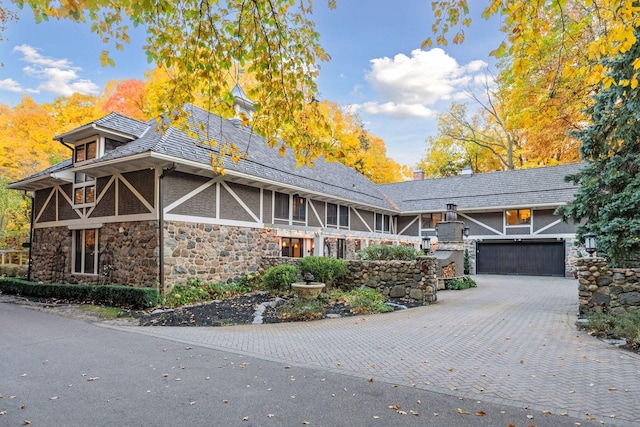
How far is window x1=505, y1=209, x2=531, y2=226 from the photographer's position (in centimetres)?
2208

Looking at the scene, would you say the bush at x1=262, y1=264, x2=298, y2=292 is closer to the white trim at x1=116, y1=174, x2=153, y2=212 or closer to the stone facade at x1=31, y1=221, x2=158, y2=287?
the stone facade at x1=31, y1=221, x2=158, y2=287

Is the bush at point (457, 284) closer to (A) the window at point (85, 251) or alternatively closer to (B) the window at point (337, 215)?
(B) the window at point (337, 215)

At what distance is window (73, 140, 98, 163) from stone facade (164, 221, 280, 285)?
166 inches

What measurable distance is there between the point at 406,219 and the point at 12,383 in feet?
77.4

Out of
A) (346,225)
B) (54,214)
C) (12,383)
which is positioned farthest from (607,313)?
(54,214)

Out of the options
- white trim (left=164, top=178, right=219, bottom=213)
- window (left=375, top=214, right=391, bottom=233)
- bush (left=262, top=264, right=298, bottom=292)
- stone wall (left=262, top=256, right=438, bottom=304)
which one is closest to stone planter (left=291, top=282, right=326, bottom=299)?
bush (left=262, top=264, right=298, bottom=292)

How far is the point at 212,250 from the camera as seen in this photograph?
12.1 meters

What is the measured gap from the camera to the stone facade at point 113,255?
35.5 ft

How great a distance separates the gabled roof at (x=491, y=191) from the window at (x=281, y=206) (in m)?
11.8

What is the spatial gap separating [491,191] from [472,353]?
20.6 m

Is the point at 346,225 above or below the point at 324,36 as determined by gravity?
below

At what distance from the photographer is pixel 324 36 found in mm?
5461

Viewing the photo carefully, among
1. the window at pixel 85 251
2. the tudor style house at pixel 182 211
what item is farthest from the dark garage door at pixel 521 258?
the window at pixel 85 251

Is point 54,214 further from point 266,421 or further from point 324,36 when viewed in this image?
point 266,421
